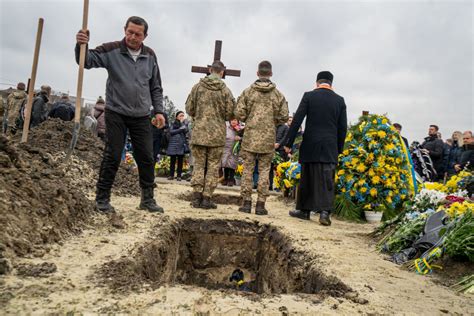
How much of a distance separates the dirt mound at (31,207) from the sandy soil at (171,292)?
0.12m

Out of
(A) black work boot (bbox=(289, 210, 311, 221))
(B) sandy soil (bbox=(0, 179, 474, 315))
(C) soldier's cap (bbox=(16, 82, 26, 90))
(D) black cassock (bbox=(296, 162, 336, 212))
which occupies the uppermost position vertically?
(C) soldier's cap (bbox=(16, 82, 26, 90))

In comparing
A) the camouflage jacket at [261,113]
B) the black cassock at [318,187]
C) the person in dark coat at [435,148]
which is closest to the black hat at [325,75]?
the camouflage jacket at [261,113]

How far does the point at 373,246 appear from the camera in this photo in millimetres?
4145

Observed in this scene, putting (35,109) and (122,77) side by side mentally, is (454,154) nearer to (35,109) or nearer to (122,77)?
(122,77)

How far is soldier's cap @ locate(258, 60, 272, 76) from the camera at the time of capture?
17.4 feet

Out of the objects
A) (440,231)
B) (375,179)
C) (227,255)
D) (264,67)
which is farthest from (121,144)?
(375,179)

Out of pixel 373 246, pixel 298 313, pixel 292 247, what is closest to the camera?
pixel 298 313

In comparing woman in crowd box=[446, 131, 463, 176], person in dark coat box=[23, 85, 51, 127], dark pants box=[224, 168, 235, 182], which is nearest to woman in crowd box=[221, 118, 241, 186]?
dark pants box=[224, 168, 235, 182]

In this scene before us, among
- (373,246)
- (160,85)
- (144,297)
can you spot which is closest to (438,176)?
(373,246)

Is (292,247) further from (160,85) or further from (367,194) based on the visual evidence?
(367,194)

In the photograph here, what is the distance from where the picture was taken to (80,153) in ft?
22.2

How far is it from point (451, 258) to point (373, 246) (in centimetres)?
106

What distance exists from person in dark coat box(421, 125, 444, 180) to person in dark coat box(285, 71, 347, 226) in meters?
4.83

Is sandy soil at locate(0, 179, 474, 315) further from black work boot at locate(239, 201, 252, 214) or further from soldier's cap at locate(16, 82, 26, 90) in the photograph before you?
soldier's cap at locate(16, 82, 26, 90)
